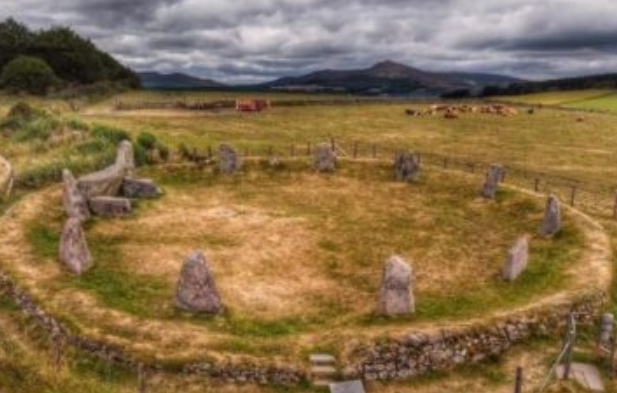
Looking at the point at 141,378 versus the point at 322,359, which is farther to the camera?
the point at 322,359

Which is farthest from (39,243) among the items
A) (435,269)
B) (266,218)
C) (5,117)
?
(5,117)

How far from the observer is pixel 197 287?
72.2ft

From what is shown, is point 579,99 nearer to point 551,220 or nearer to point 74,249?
point 551,220

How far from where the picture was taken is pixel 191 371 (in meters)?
19.3

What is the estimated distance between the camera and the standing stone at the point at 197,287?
21984mm

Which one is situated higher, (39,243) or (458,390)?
(39,243)

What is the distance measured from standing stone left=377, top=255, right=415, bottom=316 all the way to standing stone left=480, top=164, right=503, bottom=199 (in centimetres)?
1637

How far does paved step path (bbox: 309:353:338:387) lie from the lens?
19.3 m

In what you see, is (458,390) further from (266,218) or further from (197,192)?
(197,192)

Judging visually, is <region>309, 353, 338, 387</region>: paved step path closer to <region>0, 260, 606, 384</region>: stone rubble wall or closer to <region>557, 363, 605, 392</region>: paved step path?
<region>0, 260, 606, 384</region>: stone rubble wall

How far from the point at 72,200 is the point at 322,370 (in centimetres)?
1658

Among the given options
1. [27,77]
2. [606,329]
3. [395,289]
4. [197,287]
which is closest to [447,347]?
[395,289]

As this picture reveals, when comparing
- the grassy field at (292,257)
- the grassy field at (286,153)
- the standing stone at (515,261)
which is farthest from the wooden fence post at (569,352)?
the standing stone at (515,261)

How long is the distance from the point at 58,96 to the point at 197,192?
227ft
